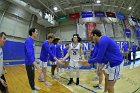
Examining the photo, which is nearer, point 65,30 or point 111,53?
point 111,53

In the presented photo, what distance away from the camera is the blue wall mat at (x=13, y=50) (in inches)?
472

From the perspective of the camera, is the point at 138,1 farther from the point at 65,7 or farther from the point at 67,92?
the point at 67,92

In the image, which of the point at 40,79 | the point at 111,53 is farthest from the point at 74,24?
the point at 111,53

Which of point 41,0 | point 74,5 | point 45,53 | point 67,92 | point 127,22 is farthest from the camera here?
point 127,22

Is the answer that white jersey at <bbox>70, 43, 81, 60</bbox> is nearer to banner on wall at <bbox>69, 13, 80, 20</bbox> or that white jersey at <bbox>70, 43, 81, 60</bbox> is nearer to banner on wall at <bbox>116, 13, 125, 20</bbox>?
banner on wall at <bbox>69, 13, 80, 20</bbox>

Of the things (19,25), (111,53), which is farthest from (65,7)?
(111,53)

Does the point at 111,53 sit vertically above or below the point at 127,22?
below

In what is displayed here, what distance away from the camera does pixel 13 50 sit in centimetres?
1291

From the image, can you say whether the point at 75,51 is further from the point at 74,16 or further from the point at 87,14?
the point at 74,16

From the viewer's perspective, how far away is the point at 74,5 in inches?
663

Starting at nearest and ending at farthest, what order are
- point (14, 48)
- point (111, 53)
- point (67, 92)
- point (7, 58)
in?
point (111, 53) < point (67, 92) < point (7, 58) < point (14, 48)

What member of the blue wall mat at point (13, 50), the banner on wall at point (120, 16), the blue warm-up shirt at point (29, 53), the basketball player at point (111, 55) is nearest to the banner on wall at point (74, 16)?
the banner on wall at point (120, 16)

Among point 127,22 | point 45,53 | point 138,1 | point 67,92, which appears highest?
point 138,1

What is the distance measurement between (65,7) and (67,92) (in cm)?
1378
